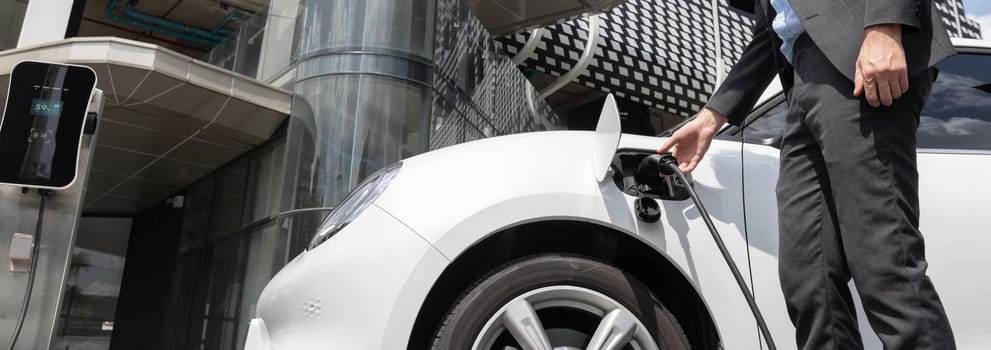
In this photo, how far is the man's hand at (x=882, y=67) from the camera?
4.11 feet

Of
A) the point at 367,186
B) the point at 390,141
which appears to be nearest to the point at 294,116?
the point at 390,141

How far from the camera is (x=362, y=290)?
1736mm

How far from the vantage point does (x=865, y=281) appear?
1.29 m

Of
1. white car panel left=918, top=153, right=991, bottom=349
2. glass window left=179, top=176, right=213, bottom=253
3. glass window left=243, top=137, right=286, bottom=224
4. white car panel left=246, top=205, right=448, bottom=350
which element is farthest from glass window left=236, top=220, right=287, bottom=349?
white car panel left=918, top=153, right=991, bottom=349

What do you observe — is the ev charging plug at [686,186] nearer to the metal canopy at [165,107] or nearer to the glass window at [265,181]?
the metal canopy at [165,107]

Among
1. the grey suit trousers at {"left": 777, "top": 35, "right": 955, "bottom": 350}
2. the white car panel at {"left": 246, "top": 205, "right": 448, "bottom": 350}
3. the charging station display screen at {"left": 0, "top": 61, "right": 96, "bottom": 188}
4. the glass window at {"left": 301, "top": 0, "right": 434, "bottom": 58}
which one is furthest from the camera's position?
the glass window at {"left": 301, "top": 0, "right": 434, "bottom": 58}

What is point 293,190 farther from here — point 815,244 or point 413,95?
point 815,244

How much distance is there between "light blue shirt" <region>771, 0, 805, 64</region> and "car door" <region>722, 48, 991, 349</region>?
1.43 feet

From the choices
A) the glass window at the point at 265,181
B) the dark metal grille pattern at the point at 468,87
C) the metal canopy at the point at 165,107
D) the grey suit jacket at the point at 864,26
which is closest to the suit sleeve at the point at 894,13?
the grey suit jacket at the point at 864,26

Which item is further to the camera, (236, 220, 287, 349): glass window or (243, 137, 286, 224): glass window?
(243, 137, 286, 224): glass window

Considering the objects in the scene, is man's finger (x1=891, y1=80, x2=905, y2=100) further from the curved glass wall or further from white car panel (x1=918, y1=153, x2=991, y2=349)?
the curved glass wall

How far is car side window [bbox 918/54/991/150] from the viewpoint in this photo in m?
2.09

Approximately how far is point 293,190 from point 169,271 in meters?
5.26

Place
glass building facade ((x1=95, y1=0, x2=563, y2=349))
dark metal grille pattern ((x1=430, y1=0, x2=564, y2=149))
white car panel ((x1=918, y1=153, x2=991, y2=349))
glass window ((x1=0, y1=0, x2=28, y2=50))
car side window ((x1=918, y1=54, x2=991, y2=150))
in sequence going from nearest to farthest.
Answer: white car panel ((x1=918, y1=153, x2=991, y2=349))
car side window ((x1=918, y1=54, x2=991, y2=150))
glass building facade ((x1=95, y1=0, x2=563, y2=349))
dark metal grille pattern ((x1=430, y1=0, x2=564, y2=149))
glass window ((x1=0, y1=0, x2=28, y2=50))
